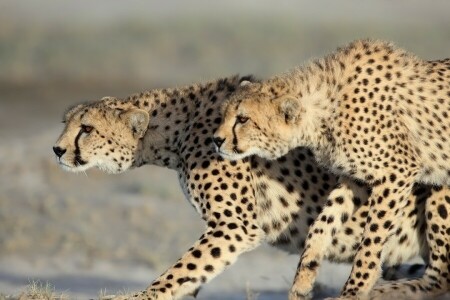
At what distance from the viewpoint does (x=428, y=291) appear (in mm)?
6309

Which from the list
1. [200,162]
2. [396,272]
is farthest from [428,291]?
[200,162]

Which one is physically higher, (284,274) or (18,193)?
(18,193)

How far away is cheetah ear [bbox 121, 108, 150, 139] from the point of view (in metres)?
6.64

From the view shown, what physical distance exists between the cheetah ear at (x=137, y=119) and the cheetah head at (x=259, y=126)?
2.12ft

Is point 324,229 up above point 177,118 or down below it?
below

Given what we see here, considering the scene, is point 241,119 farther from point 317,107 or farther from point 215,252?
point 215,252

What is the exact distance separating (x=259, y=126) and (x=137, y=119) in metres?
0.84

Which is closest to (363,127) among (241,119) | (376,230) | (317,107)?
(317,107)

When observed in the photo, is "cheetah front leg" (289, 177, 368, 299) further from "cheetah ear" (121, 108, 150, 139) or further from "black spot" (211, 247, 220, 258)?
"cheetah ear" (121, 108, 150, 139)

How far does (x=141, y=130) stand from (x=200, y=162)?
0.47 meters

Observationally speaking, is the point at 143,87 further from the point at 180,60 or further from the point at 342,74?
the point at 342,74

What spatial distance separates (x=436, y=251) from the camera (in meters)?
6.35

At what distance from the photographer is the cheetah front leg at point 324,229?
6180 millimetres

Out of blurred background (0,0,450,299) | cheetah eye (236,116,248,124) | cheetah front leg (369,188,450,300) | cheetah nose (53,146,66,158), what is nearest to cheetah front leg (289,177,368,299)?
cheetah front leg (369,188,450,300)
